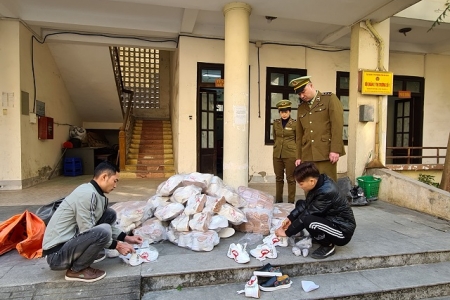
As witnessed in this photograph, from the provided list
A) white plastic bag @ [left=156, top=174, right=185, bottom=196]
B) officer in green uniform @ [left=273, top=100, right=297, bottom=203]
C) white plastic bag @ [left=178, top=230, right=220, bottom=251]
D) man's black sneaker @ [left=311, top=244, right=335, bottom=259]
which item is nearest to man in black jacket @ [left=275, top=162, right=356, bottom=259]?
man's black sneaker @ [left=311, top=244, right=335, bottom=259]

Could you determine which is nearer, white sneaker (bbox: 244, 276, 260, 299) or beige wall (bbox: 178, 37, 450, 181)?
white sneaker (bbox: 244, 276, 260, 299)

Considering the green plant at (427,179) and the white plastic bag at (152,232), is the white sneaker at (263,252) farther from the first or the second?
the green plant at (427,179)

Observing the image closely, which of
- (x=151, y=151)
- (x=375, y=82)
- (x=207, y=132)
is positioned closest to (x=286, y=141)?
Answer: (x=375, y=82)

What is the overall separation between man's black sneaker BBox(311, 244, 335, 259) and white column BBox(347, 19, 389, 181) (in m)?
3.05

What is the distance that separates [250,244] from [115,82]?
728 centimetres

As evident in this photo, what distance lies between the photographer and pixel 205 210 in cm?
283

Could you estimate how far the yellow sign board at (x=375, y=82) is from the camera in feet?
16.7

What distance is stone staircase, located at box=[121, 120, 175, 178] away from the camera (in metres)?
7.48

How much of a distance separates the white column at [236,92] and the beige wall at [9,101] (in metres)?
4.16

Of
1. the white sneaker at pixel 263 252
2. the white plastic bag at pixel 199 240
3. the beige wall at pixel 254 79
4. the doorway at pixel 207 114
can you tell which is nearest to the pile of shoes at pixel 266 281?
the white sneaker at pixel 263 252

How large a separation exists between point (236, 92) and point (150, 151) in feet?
14.9

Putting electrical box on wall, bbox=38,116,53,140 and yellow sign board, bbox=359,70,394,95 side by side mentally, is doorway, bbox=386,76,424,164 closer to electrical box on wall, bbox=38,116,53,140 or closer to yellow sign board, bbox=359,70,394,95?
yellow sign board, bbox=359,70,394,95

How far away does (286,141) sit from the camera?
407 cm

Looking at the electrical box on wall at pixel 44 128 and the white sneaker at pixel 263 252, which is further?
the electrical box on wall at pixel 44 128
